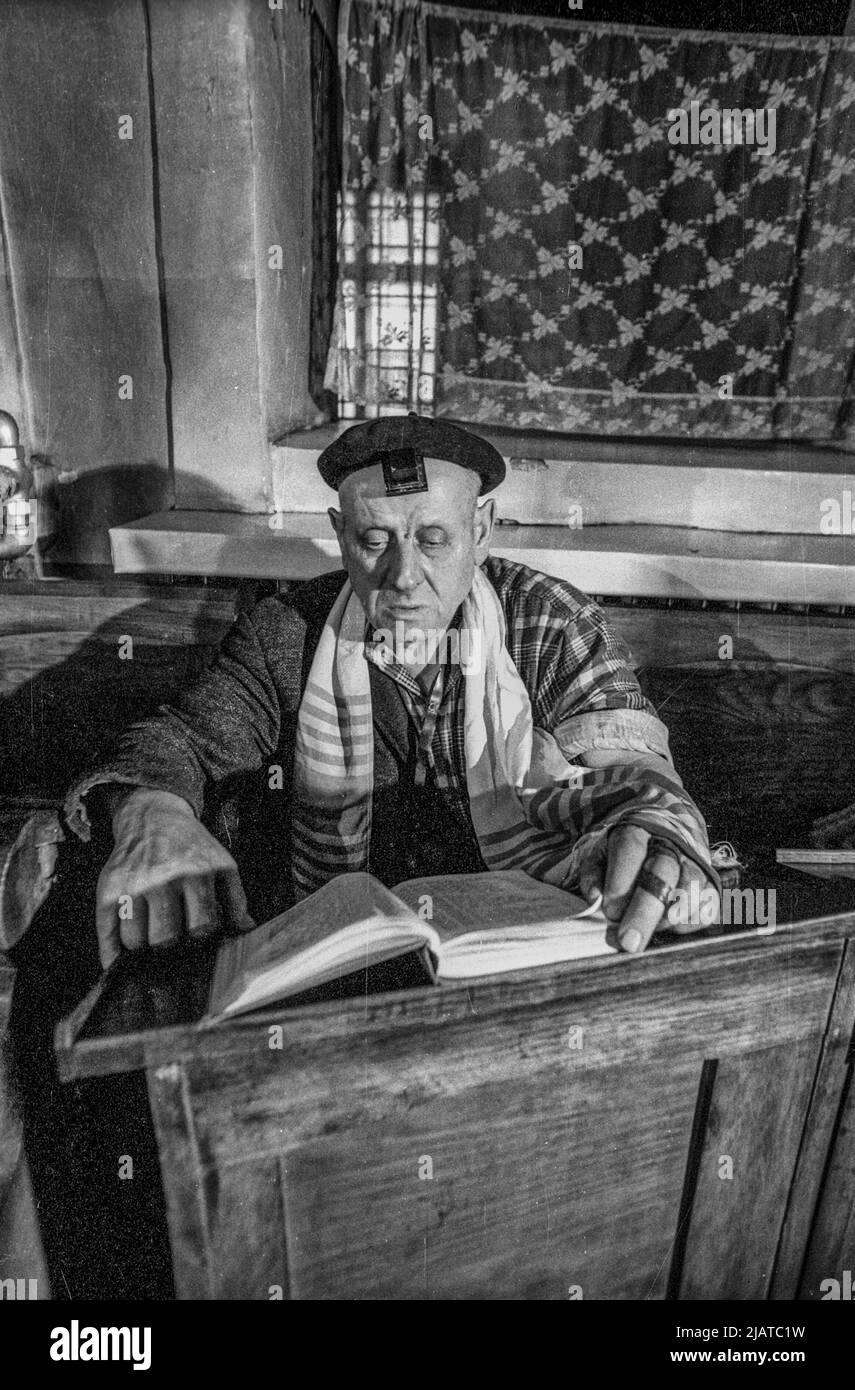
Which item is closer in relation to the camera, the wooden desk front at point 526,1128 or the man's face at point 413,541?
the wooden desk front at point 526,1128

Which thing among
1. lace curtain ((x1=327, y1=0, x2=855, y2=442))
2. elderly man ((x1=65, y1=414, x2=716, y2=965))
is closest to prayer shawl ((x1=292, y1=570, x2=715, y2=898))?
elderly man ((x1=65, y1=414, x2=716, y2=965))

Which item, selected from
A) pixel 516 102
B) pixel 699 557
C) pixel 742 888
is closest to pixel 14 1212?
pixel 742 888

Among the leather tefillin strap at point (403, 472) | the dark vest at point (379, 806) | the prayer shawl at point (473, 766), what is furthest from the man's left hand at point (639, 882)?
the leather tefillin strap at point (403, 472)

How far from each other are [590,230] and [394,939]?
7.41 feet

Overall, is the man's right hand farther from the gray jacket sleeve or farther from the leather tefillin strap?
the leather tefillin strap

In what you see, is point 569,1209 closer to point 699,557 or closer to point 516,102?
point 699,557

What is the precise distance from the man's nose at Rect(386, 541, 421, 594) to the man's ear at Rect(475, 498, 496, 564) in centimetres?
15

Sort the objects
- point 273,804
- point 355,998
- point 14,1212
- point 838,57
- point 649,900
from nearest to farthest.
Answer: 1. point 355,998
2. point 649,900
3. point 14,1212
4. point 273,804
5. point 838,57

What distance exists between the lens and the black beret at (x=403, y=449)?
1.54m

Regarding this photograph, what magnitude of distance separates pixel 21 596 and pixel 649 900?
178 cm

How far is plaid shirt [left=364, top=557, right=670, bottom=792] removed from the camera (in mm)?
1668

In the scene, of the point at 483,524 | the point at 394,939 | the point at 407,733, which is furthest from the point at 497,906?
the point at 483,524

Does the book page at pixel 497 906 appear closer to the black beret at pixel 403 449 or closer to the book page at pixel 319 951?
the book page at pixel 319 951

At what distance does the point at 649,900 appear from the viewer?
134cm
